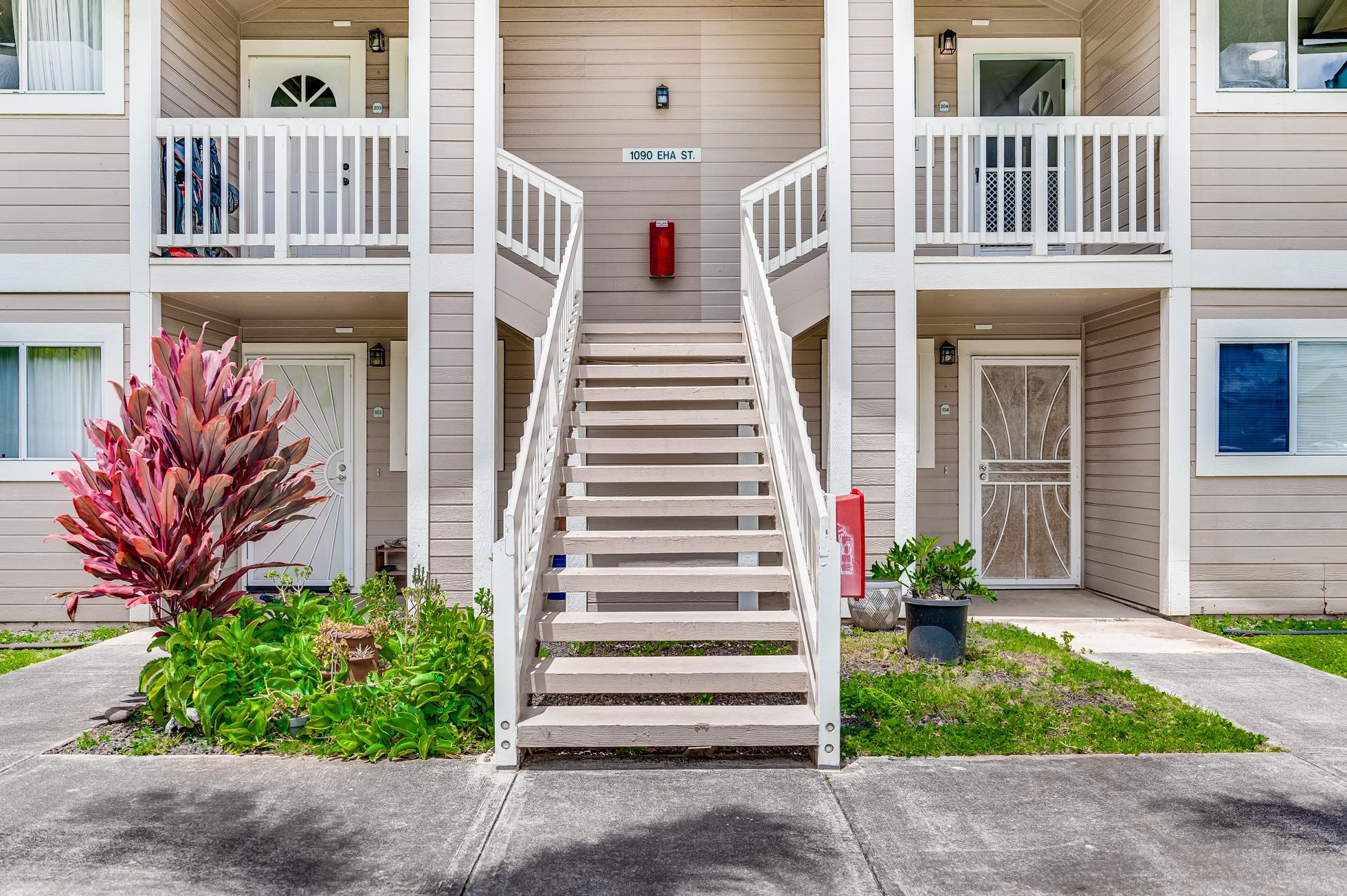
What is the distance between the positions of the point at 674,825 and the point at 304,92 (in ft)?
25.5

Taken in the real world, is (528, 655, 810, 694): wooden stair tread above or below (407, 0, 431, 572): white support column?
below

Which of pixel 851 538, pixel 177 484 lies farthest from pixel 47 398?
pixel 851 538

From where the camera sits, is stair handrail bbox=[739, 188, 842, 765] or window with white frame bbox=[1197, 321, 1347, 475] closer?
stair handrail bbox=[739, 188, 842, 765]

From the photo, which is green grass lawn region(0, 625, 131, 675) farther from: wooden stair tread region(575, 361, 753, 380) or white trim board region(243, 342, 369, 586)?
wooden stair tread region(575, 361, 753, 380)

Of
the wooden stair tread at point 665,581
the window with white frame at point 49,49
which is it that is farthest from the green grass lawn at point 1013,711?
the window with white frame at point 49,49

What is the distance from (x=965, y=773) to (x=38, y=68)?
26.9 feet

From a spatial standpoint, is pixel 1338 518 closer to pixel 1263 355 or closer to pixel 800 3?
pixel 1263 355

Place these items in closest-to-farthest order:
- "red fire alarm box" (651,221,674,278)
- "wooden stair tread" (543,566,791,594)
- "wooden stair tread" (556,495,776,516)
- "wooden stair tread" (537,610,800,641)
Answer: "wooden stair tread" (537,610,800,641) → "wooden stair tread" (543,566,791,594) → "wooden stair tread" (556,495,776,516) → "red fire alarm box" (651,221,674,278)

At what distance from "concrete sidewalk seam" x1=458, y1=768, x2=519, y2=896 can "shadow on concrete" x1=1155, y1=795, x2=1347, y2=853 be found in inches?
101

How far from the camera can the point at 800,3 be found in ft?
28.1

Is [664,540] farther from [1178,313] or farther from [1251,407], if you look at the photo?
[1251,407]

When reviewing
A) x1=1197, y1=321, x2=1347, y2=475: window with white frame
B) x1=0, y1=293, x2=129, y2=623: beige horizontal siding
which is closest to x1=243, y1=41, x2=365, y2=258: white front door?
x1=0, y1=293, x2=129, y2=623: beige horizontal siding

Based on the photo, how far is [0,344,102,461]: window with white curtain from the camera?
23.4ft

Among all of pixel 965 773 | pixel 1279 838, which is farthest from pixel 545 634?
pixel 1279 838
